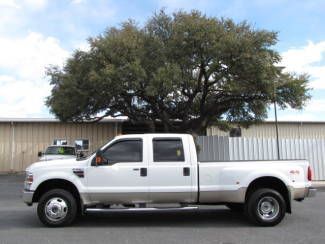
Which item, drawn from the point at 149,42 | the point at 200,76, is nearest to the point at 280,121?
the point at 200,76

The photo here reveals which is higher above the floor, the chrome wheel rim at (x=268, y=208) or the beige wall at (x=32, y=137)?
the beige wall at (x=32, y=137)

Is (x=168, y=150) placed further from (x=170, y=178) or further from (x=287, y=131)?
(x=287, y=131)

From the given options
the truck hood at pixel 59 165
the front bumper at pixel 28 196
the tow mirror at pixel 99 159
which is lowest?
the front bumper at pixel 28 196

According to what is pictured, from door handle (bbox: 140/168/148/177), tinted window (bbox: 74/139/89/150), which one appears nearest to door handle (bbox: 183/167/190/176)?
door handle (bbox: 140/168/148/177)

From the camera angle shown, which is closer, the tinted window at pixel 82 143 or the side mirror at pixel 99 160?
the side mirror at pixel 99 160

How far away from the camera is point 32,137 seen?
32656mm

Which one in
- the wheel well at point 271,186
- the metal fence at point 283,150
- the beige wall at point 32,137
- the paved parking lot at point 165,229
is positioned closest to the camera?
the paved parking lot at point 165,229

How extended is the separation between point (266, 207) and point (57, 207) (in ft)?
14.5

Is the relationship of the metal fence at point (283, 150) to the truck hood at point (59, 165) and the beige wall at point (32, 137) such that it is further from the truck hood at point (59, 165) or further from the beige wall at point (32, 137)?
the truck hood at point (59, 165)

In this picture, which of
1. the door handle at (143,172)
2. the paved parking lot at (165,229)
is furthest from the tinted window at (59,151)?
the door handle at (143,172)

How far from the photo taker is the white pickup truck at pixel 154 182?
30.1ft

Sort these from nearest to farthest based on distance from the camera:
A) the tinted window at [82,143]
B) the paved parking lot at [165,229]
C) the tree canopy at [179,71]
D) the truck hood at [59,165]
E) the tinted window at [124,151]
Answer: the paved parking lot at [165,229], the truck hood at [59,165], the tinted window at [124,151], the tree canopy at [179,71], the tinted window at [82,143]

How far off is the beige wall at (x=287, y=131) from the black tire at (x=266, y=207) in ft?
82.6

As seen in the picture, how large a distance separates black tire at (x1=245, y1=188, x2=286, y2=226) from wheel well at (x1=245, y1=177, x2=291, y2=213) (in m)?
0.17
